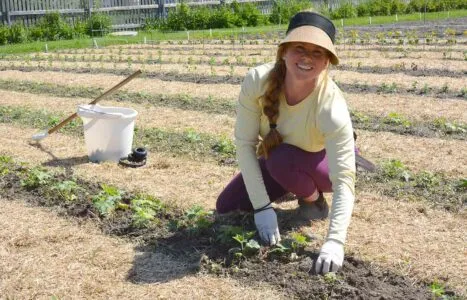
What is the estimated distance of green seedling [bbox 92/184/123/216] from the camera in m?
4.43

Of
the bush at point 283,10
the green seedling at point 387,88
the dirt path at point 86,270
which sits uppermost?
the bush at point 283,10

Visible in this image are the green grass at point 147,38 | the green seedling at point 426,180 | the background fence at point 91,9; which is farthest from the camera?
the background fence at point 91,9

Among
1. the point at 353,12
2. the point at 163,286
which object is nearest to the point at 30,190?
the point at 163,286

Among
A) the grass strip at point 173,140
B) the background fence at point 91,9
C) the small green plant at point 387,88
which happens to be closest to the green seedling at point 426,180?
the grass strip at point 173,140

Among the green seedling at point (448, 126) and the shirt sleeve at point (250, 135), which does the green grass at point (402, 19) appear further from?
the shirt sleeve at point (250, 135)

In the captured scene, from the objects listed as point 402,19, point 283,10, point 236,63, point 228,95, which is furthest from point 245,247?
point 402,19

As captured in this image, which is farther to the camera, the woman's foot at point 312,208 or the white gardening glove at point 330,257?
the woman's foot at point 312,208

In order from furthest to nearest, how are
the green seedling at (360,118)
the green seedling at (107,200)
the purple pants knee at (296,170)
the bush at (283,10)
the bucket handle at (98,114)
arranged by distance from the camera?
the bush at (283,10)
the green seedling at (360,118)
the bucket handle at (98,114)
the green seedling at (107,200)
the purple pants knee at (296,170)

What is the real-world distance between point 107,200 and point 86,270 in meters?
0.93

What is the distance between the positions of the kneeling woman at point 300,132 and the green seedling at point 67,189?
4.40 feet

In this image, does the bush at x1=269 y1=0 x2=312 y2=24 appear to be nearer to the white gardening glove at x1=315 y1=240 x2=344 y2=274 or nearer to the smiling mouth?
the smiling mouth

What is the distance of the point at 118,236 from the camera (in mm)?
4152

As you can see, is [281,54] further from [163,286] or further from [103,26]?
[103,26]

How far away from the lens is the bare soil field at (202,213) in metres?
3.47
